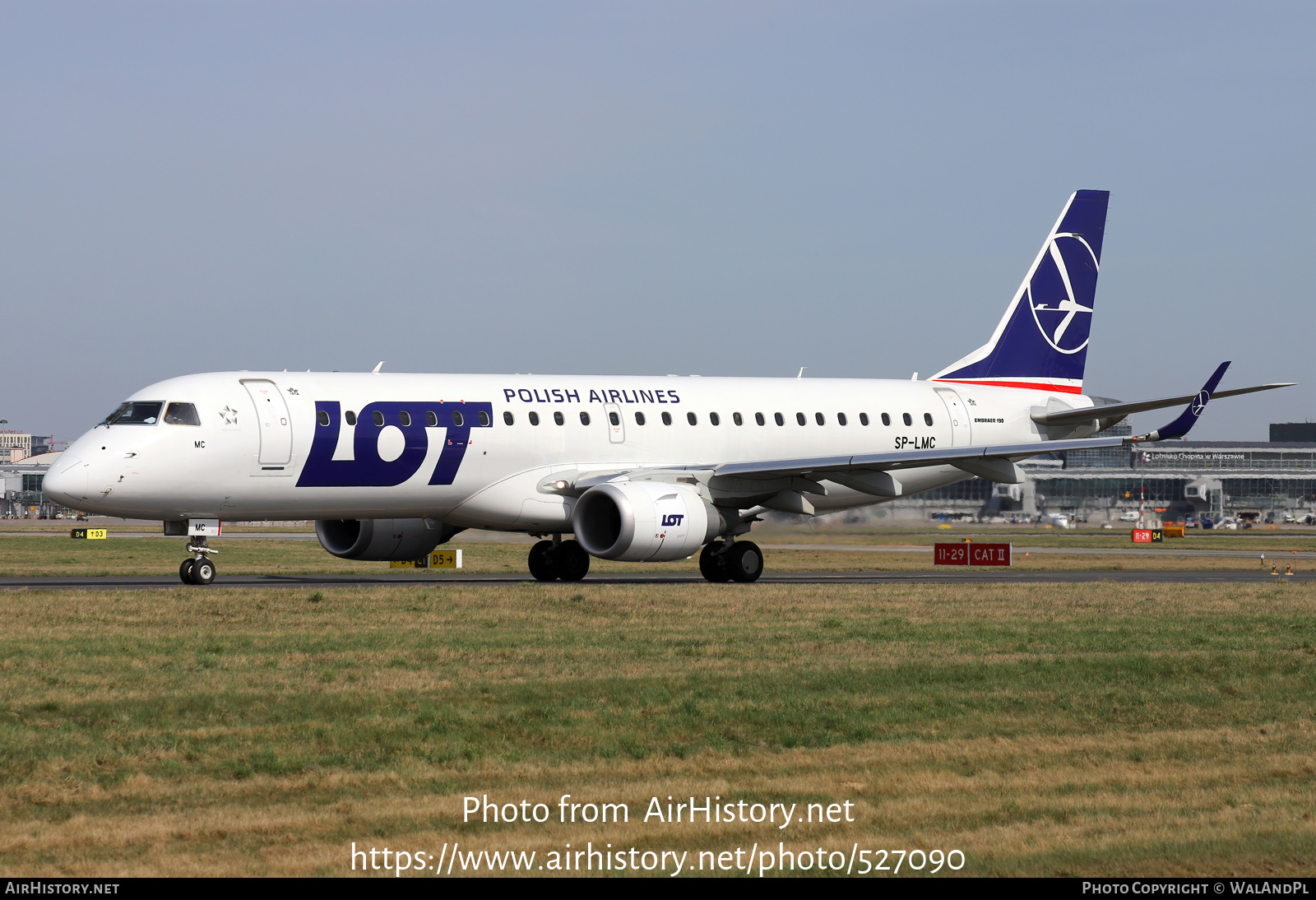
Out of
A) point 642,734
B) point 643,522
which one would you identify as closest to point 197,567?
point 643,522

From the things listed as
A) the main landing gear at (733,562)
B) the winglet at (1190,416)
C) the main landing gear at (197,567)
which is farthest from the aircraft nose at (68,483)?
the winglet at (1190,416)

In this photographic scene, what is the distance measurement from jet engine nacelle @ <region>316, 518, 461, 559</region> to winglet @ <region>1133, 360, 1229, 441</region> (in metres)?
14.5

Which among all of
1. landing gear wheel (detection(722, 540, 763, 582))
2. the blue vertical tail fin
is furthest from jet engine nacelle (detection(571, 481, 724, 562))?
the blue vertical tail fin

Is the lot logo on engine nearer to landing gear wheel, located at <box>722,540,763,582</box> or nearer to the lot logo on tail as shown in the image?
landing gear wheel, located at <box>722,540,763,582</box>

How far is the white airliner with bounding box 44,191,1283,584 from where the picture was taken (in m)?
25.3

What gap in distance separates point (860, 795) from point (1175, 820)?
6.88 feet

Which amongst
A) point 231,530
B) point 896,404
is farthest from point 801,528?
point 231,530

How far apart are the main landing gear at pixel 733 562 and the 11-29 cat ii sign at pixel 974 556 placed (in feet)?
41.3

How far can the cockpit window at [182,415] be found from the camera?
25172 millimetres

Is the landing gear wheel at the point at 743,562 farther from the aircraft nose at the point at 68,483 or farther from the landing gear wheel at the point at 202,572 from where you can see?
the aircraft nose at the point at 68,483

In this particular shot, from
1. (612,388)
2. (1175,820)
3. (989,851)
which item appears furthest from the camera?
(612,388)

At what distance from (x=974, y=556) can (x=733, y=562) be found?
14.1 meters
